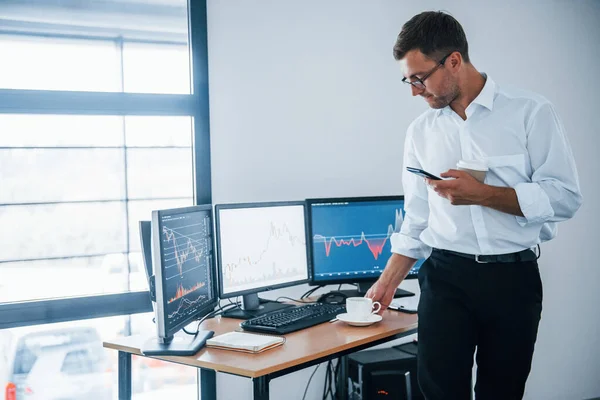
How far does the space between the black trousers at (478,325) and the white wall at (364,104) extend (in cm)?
115

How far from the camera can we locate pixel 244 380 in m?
2.56

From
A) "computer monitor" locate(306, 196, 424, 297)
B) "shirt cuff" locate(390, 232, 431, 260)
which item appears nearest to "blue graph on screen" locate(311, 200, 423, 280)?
"computer monitor" locate(306, 196, 424, 297)

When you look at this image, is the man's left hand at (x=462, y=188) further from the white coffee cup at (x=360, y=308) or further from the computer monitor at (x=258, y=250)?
the computer monitor at (x=258, y=250)

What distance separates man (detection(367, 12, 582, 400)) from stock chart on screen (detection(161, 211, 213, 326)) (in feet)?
2.47

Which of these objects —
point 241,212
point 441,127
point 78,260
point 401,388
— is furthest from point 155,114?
point 78,260

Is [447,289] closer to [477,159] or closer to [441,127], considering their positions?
[477,159]

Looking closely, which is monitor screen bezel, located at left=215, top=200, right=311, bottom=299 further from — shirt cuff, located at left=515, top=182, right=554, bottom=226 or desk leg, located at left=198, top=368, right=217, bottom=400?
shirt cuff, located at left=515, top=182, right=554, bottom=226

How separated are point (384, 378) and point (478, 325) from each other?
0.88 m

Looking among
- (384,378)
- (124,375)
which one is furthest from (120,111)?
(384,378)

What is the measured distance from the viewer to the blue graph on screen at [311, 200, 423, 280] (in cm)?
242

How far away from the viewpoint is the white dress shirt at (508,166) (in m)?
1.53

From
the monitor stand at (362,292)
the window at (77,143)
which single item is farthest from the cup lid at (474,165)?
the window at (77,143)

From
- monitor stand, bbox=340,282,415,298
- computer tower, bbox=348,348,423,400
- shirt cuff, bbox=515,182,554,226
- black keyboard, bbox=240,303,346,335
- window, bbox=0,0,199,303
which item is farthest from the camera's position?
window, bbox=0,0,199,303

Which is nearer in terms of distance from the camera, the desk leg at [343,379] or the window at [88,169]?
the desk leg at [343,379]
